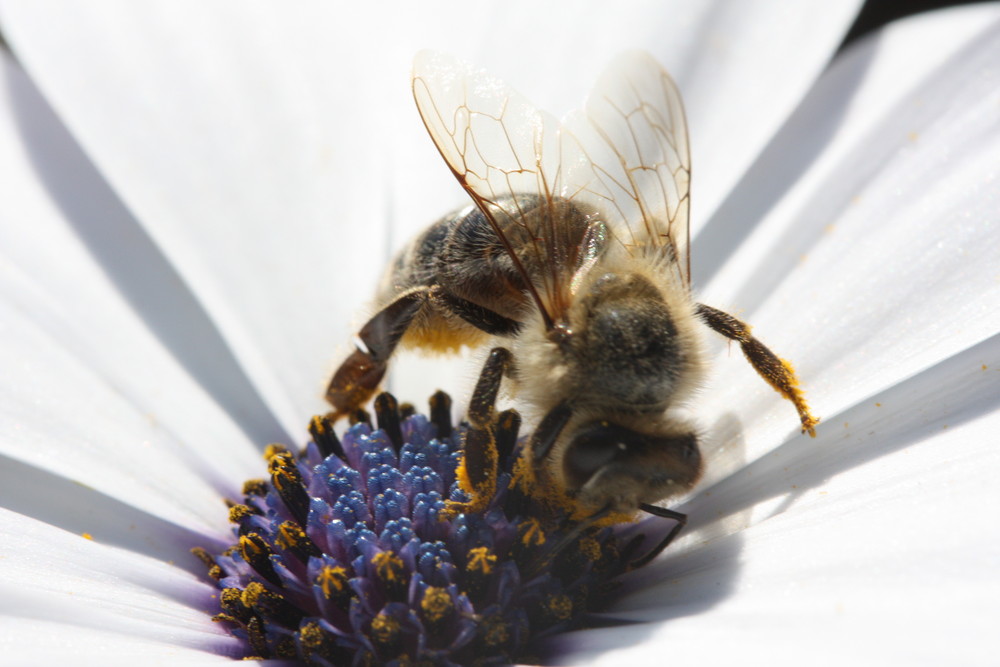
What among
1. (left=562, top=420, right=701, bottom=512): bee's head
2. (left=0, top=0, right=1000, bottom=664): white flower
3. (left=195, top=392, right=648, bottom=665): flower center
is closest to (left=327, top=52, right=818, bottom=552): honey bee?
(left=562, top=420, right=701, bottom=512): bee's head

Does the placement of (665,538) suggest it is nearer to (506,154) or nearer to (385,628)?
(385,628)

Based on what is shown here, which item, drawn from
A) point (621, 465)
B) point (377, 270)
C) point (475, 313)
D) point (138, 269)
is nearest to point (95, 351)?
point (138, 269)

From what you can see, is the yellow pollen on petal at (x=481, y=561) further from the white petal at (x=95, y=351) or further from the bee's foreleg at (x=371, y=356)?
the white petal at (x=95, y=351)

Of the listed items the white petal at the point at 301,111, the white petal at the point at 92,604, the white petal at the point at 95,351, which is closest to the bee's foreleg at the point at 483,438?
the white petal at the point at 92,604

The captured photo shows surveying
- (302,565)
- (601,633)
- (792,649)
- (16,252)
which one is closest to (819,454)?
(601,633)

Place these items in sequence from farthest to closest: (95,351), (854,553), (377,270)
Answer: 1. (377,270)
2. (95,351)
3. (854,553)

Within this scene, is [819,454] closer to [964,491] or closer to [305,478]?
[964,491]
